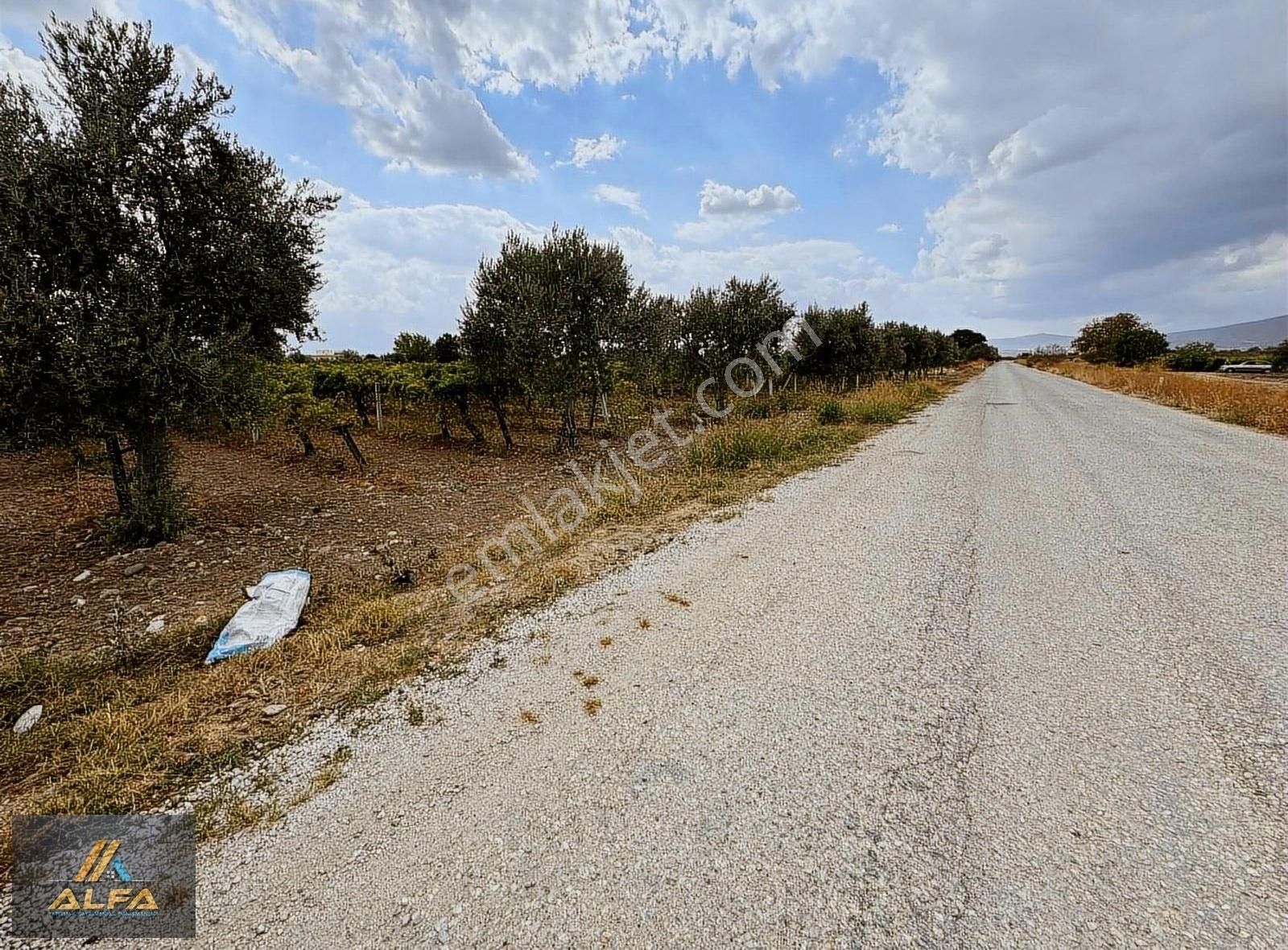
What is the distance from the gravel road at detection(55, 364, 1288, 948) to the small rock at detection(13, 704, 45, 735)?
1.70 m

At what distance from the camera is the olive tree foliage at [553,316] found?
35.6 feet

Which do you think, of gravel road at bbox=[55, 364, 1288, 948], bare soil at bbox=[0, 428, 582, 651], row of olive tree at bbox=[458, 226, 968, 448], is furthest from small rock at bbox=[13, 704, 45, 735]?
row of olive tree at bbox=[458, 226, 968, 448]

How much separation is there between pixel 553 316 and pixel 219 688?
9.11m

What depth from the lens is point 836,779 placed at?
1979 mm

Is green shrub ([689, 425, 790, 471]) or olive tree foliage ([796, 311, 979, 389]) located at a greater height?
olive tree foliage ([796, 311, 979, 389])

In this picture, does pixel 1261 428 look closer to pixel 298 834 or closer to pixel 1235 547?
pixel 1235 547

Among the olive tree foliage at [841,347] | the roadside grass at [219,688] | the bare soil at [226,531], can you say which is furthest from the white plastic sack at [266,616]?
the olive tree foliage at [841,347]

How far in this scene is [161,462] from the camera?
18.5ft

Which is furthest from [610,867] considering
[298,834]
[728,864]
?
[298,834]

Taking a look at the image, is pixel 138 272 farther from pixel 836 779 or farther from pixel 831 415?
pixel 831 415

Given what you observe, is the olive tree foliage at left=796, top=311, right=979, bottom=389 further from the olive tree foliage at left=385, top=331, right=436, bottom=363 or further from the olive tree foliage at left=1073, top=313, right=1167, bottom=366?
the olive tree foliage at left=1073, top=313, right=1167, bottom=366

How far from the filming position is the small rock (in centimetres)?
251

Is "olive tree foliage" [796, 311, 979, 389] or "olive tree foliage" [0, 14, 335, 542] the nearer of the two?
"olive tree foliage" [0, 14, 335, 542]

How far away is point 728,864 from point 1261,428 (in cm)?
1535
